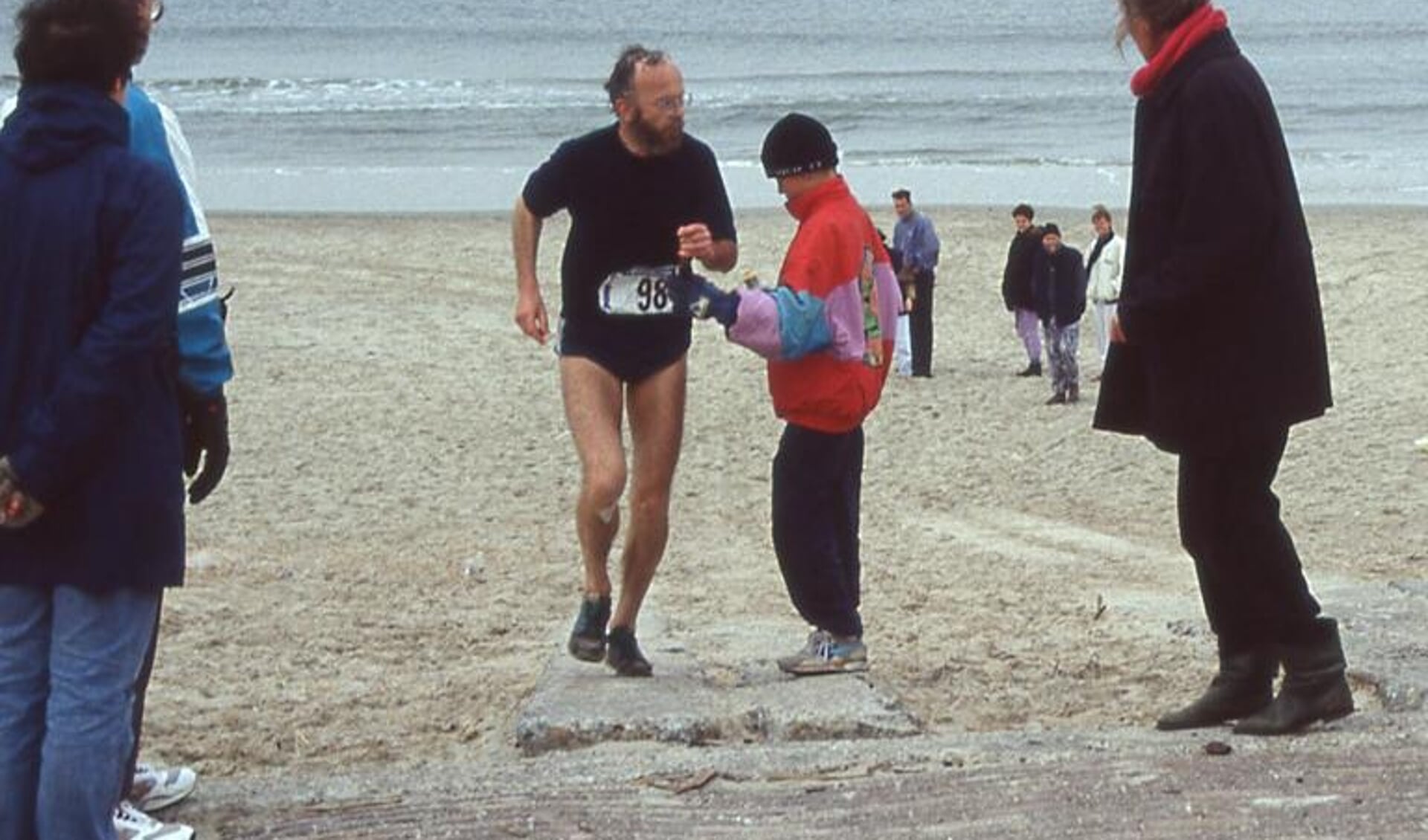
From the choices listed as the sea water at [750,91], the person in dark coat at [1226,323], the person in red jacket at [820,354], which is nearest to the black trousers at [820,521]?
the person in red jacket at [820,354]

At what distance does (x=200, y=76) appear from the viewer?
190 feet

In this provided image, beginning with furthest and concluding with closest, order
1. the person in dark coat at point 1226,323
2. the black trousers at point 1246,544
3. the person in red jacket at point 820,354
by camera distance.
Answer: the person in red jacket at point 820,354 → the black trousers at point 1246,544 → the person in dark coat at point 1226,323

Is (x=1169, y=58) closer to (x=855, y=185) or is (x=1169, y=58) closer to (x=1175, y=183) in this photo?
(x=1175, y=183)

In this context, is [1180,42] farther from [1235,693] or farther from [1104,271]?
[1104,271]

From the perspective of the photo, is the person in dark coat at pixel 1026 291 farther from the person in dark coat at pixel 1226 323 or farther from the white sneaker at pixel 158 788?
the white sneaker at pixel 158 788

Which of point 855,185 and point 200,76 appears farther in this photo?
point 200,76

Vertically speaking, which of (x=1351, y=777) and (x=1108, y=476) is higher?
(x=1351, y=777)

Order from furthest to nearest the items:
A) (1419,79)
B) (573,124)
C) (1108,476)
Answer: (1419,79)
(573,124)
(1108,476)

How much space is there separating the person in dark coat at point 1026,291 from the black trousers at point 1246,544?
40.1ft

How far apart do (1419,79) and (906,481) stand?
45779 millimetres

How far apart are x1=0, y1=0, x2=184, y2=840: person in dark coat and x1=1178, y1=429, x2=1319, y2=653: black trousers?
249 cm

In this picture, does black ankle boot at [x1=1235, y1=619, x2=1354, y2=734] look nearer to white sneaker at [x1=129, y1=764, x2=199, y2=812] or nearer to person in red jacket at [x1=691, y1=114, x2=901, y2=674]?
person in red jacket at [x1=691, y1=114, x2=901, y2=674]

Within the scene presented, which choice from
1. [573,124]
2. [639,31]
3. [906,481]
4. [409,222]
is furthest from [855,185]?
[639,31]

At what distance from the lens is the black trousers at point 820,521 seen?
700cm
